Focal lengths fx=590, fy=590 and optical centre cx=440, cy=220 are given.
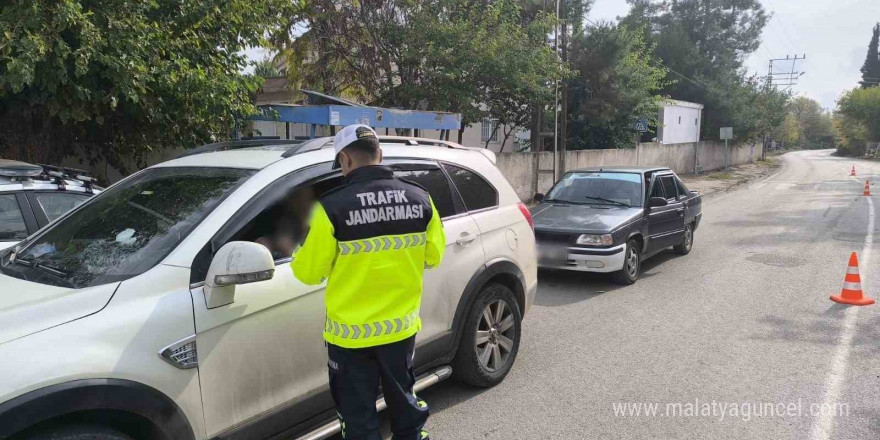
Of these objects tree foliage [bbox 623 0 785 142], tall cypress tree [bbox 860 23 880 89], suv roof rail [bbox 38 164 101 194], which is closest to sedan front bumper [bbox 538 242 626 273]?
suv roof rail [bbox 38 164 101 194]

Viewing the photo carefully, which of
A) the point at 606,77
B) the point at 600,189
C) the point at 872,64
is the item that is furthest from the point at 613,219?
the point at 872,64

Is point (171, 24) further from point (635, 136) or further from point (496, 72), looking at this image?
point (635, 136)

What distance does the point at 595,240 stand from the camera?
7449mm

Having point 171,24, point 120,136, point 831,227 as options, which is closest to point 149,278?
point 171,24

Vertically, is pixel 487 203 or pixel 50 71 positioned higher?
pixel 50 71

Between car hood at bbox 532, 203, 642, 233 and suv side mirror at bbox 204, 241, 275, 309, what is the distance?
563 cm

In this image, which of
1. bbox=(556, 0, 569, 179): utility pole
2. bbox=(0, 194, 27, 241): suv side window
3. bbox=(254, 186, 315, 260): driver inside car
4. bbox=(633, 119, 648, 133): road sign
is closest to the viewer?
bbox=(254, 186, 315, 260): driver inside car

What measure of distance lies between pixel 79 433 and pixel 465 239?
98.3 inches

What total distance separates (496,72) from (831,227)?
8302 millimetres

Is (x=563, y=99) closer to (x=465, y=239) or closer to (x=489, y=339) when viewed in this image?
(x=489, y=339)

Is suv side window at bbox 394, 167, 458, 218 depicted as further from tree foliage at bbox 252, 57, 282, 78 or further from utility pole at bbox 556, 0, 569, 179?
utility pole at bbox 556, 0, 569, 179

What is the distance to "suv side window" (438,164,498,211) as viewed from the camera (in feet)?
14.0

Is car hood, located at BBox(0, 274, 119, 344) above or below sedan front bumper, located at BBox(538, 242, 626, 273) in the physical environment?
above

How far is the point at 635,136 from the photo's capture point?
1009 inches
